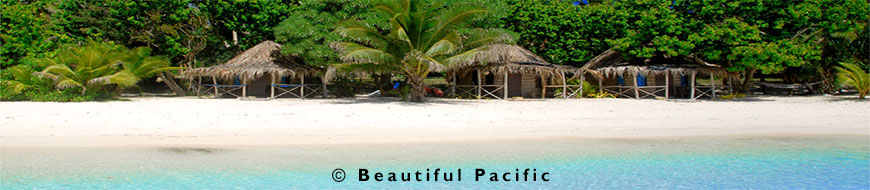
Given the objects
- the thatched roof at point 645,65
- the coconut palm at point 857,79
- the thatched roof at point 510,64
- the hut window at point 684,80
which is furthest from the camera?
the hut window at point 684,80

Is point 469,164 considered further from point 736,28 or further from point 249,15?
point 249,15

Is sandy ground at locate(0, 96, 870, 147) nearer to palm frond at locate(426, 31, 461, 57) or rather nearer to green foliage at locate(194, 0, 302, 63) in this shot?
palm frond at locate(426, 31, 461, 57)

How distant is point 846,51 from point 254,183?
2452 centimetres

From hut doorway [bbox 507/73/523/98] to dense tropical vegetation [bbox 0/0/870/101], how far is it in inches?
85.2

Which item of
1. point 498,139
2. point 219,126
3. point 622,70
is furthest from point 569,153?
point 622,70

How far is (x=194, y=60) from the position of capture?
2466 centimetres

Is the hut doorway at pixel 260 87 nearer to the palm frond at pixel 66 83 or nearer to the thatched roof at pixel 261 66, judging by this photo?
the thatched roof at pixel 261 66

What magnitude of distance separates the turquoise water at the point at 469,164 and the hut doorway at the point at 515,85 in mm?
12023

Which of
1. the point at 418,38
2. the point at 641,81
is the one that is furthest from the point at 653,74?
the point at 418,38

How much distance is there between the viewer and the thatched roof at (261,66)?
18625 millimetres

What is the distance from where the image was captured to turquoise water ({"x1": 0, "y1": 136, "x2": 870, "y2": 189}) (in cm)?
572

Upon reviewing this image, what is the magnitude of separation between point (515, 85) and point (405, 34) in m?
7.60

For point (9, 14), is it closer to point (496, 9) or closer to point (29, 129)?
point (29, 129)

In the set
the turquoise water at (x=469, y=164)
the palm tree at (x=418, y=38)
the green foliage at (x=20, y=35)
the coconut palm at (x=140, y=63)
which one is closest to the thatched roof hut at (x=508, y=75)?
the palm tree at (x=418, y=38)
